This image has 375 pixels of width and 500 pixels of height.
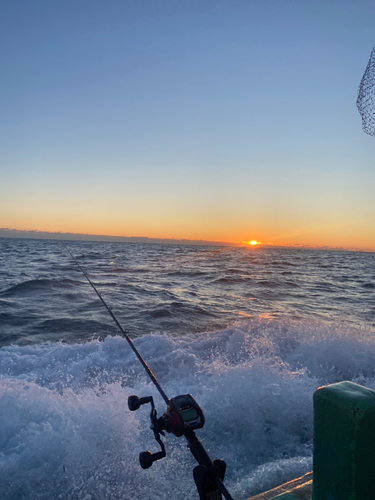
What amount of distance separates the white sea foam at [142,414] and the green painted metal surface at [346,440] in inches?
60.2

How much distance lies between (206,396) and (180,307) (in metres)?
6.26

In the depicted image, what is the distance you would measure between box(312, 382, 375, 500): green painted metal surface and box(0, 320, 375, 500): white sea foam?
1.53m

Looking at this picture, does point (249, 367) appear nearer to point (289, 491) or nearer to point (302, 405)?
point (302, 405)

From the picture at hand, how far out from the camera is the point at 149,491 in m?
2.84

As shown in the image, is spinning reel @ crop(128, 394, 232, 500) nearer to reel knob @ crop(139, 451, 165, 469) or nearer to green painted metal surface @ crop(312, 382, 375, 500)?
reel knob @ crop(139, 451, 165, 469)

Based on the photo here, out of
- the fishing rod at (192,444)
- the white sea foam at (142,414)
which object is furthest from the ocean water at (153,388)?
the fishing rod at (192,444)

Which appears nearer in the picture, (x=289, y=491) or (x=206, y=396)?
(x=289, y=491)

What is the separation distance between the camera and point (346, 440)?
155 centimetres

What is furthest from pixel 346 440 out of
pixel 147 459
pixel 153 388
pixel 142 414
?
pixel 153 388

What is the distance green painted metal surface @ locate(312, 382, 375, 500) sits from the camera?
59.5 inches

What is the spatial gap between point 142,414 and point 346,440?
9.23 ft

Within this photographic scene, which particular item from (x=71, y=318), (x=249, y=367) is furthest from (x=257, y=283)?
(x=249, y=367)

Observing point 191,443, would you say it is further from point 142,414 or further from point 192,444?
point 142,414

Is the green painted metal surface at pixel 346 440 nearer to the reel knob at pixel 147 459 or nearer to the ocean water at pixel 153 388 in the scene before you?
the reel knob at pixel 147 459
